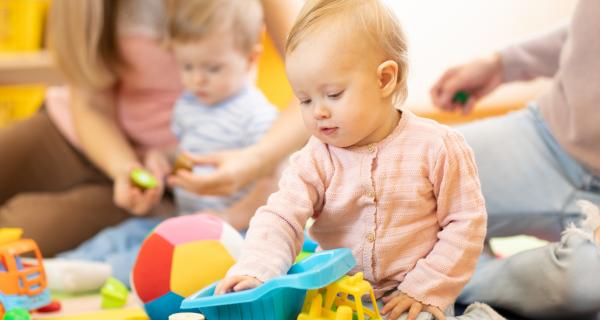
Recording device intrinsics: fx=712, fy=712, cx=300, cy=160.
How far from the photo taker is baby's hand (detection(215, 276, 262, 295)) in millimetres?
713

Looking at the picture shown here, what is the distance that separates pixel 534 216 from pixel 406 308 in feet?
1.51

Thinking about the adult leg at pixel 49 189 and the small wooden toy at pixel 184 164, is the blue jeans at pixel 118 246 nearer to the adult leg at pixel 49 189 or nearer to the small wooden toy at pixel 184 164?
the adult leg at pixel 49 189

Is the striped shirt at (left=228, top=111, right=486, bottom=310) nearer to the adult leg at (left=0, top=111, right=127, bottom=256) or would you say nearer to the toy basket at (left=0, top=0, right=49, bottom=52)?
the adult leg at (left=0, top=111, right=127, bottom=256)

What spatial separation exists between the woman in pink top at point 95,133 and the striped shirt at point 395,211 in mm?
506

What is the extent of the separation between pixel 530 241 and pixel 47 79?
2111 mm

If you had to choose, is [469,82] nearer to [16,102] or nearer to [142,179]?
[142,179]

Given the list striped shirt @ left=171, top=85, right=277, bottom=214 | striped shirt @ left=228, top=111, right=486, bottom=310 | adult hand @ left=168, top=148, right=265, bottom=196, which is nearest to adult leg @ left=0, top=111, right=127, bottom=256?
striped shirt @ left=171, top=85, right=277, bottom=214

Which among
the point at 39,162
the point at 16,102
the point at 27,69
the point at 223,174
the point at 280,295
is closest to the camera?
the point at 280,295

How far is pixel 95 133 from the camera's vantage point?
5.02 ft

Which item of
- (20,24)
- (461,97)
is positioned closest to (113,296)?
(461,97)

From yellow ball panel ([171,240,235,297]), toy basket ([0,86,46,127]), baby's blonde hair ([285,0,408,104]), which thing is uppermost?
baby's blonde hair ([285,0,408,104])

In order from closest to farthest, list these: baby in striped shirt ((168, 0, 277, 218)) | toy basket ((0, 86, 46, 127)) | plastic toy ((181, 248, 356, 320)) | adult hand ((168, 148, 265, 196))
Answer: plastic toy ((181, 248, 356, 320)) → adult hand ((168, 148, 265, 196)) → baby in striped shirt ((168, 0, 277, 218)) → toy basket ((0, 86, 46, 127))

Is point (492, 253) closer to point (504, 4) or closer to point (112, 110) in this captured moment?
point (112, 110)

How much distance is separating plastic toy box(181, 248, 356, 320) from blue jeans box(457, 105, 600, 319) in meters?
0.28
